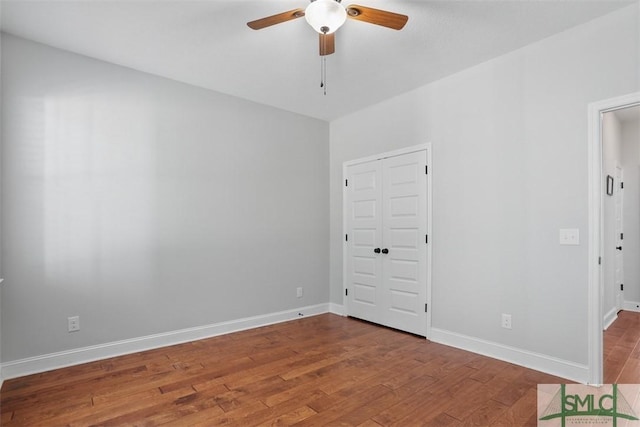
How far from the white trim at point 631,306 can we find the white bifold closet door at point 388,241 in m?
3.32

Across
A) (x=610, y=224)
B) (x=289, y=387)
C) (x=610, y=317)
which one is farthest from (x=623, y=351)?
(x=289, y=387)

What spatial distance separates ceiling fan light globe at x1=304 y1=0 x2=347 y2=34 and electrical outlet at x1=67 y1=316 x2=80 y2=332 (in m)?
3.13

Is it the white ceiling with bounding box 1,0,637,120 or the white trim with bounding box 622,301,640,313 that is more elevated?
the white ceiling with bounding box 1,0,637,120

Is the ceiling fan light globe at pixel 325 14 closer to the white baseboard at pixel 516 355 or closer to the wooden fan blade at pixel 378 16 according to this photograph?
the wooden fan blade at pixel 378 16

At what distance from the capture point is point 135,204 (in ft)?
10.9

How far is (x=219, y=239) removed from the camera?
3.87 m

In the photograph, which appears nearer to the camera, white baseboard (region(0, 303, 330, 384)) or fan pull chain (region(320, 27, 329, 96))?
fan pull chain (region(320, 27, 329, 96))

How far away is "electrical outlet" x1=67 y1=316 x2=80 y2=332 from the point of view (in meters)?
2.96

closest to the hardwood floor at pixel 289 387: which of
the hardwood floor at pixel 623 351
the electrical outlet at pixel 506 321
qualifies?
the hardwood floor at pixel 623 351

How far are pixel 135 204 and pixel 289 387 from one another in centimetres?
227

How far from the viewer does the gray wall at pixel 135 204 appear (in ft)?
9.23

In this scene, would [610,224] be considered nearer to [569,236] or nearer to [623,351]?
[623,351]

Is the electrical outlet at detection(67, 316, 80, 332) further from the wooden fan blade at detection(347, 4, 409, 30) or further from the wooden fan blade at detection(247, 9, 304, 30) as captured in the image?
the wooden fan blade at detection(347, 4, 409, 30)

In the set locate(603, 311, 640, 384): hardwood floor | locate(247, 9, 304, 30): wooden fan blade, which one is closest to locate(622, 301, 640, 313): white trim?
locate(603, 311, 640, 384): hardwood floor
